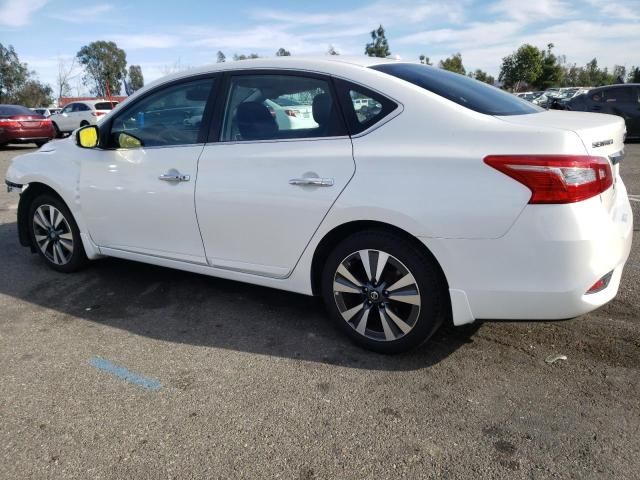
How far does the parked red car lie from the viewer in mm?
16156

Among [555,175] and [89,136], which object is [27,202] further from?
[555,175]

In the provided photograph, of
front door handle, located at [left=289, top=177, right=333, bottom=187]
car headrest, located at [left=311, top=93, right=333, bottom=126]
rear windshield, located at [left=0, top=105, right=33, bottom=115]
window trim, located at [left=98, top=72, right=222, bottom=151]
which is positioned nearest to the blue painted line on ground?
front door handle, located at [left=289, top=177, right=333, bottom=187]

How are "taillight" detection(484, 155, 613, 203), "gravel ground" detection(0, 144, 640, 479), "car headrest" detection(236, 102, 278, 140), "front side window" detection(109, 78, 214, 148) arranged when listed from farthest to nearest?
"front side window" detection(109, 78, 214, 148), "car headrest" detection(236, 102, 278, 140), "taillight" detection(484, 155, 613, 203), "gravel ground" detection(0, 144, 640, 479)

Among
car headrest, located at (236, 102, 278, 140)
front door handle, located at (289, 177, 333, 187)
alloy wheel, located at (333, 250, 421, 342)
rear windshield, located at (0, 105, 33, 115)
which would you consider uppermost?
rear windshield, located at (0, 105, 33, 115)

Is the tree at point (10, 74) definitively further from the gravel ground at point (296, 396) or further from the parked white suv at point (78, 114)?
the gravel ground at point (296, 396)

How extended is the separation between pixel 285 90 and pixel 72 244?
236 centimetres

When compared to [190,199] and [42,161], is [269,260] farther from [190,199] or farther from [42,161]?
[42,161]

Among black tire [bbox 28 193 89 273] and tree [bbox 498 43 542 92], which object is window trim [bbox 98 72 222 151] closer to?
black tire [bbox 28 193 89 273]

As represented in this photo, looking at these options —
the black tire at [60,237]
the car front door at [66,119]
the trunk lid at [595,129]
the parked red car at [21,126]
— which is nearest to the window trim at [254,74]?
the trunk lid at [595,129]

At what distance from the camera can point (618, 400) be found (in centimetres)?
252

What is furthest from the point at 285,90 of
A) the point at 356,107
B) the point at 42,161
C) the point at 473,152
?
the point at 42,161

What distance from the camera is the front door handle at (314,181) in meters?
2.88

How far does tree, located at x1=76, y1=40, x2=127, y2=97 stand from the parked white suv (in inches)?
2135

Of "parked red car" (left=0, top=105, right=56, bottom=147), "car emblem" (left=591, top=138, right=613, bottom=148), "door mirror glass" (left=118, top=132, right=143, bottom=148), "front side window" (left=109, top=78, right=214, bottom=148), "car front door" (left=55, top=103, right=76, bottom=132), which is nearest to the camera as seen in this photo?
"car emblem" (left=591, top=138, right=613, bottom=148)
